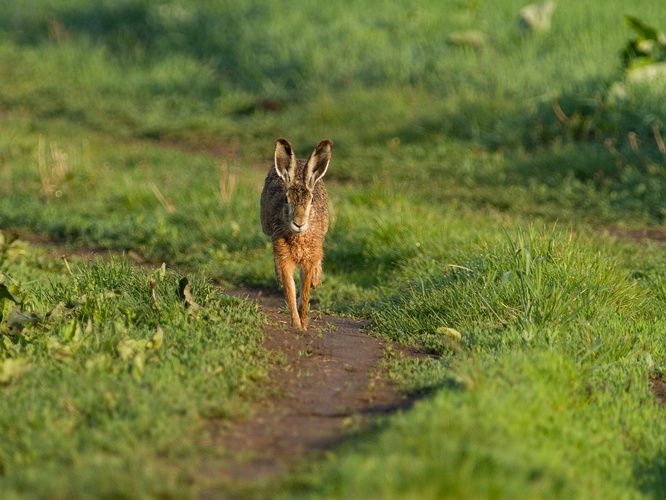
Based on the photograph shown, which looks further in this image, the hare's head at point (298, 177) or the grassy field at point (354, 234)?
the hare's head at point (298, 177)

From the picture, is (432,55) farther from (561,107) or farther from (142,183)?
(142,183)

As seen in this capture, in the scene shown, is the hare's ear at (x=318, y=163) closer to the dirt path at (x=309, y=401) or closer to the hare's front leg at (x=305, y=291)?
the hare's front leg at (x=305, y=291)

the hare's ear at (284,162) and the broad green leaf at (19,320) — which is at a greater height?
the hare's ear at (284,162)

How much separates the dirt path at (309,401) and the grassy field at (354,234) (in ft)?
0.45

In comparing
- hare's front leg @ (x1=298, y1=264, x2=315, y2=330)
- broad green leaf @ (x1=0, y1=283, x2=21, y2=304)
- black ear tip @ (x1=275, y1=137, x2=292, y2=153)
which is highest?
black ear tip @ (x1=275, y1=137, x2=292, y2=153)

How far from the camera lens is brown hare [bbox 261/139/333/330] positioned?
649 cm

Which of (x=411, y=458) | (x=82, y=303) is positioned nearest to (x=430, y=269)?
(x=82, y=303)

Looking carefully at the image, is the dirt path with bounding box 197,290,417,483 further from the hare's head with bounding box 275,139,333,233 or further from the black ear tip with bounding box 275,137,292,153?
the black ear tip with bounding box 275,137,292,153

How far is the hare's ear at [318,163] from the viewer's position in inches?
257

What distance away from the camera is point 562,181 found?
1115cm

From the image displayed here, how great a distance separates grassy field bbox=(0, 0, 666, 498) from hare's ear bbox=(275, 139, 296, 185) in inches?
38.6

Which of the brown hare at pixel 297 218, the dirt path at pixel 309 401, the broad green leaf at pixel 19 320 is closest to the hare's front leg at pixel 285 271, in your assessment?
the brown hare at pixel 297 218

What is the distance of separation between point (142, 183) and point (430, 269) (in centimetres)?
487

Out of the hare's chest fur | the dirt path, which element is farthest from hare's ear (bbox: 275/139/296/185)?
the dirt path
